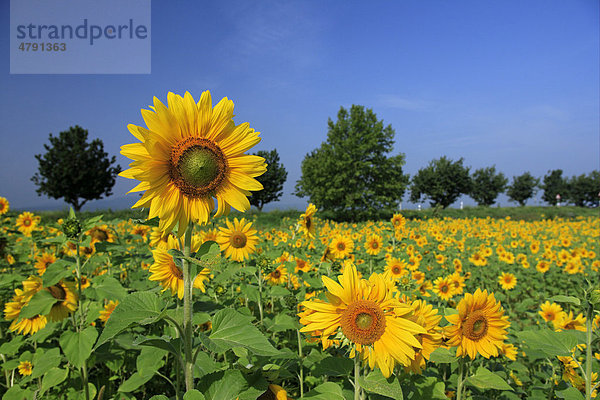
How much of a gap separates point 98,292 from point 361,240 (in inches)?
352

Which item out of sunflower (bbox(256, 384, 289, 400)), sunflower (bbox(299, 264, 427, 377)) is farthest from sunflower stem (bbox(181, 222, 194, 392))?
sunflower (bbox(299, 264, 427, 377))

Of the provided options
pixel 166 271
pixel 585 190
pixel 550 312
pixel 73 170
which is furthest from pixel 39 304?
pixel 585 190

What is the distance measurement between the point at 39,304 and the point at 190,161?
2.24 metres

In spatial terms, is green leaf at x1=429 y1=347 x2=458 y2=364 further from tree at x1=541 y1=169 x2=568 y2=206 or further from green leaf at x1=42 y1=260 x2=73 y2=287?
tree at x1=541 y1=169 x2=568 y2=206

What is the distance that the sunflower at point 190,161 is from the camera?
1.29 m

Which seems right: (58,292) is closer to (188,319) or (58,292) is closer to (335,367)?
(188,319)

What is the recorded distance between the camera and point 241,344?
128 cm

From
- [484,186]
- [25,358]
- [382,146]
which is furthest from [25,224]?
[484,186]

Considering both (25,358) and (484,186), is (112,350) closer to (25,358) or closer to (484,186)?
(25,358)

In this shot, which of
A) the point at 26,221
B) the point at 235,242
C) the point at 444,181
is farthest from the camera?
the point at 444,181

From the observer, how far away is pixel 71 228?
2.62 metres

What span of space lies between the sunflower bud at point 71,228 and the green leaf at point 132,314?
1.50m

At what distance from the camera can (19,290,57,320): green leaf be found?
8.21 ft

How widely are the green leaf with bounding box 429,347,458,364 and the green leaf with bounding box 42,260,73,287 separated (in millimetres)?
2675
